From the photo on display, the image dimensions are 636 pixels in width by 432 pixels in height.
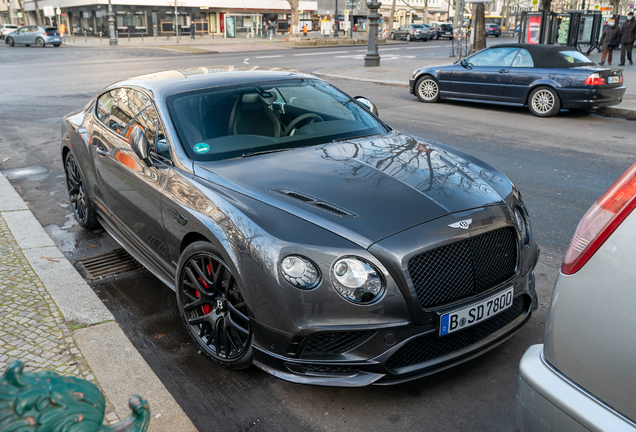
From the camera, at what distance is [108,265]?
16.2 feet

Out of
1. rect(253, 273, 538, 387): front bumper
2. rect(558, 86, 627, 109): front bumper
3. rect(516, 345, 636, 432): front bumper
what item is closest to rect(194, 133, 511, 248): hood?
rect(253, 273, 538, 387): front bumper

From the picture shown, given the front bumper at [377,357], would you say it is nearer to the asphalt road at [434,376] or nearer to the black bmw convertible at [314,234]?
the black bmw convertible at [314,234]

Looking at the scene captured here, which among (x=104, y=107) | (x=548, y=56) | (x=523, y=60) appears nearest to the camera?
(x=104, y=107)

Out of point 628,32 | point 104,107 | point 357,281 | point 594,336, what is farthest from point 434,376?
point 628,32

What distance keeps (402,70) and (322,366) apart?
20086 mm

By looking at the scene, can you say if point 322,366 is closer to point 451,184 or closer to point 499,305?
point 499,305

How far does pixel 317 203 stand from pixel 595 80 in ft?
33.8

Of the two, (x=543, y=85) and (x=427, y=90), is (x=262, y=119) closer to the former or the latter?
(x=543, y=85)

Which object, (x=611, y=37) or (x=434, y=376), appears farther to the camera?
(x=611, y=37)

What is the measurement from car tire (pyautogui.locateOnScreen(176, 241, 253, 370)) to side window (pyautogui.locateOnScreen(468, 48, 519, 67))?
11032 mm

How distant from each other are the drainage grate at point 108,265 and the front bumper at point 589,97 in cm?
974

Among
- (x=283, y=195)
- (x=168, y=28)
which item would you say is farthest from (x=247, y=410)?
(x=168, y=28)

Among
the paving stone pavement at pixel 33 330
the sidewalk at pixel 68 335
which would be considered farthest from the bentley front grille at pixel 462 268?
the paving stone pavement at pixel 33 330

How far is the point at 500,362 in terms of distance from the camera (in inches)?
130
